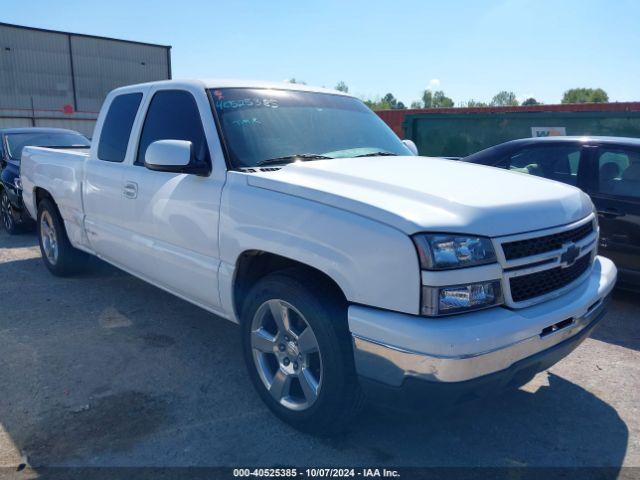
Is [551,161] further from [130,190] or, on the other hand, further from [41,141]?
[41,141]

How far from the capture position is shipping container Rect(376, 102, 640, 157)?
7.85 meters

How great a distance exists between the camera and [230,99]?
11.6 feet

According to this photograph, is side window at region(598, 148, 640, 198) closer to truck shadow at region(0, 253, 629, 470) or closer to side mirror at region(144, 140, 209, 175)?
truck shadow at region(0, 253, 629, 470)

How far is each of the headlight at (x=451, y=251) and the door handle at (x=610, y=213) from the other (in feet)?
10.7

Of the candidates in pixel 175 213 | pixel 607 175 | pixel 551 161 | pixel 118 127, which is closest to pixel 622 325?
pixel 607 175

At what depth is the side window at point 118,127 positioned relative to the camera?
437cm

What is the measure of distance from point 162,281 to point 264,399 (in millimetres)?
1344

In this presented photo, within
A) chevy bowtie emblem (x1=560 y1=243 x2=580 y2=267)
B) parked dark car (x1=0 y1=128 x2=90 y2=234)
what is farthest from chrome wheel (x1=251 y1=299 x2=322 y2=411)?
parked dark car (x1=0 y1=128 x2=90 y2=234)

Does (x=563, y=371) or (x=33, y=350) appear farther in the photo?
(x=33, y=350)

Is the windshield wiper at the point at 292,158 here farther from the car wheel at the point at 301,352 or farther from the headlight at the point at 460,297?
the headlight at the point at 460,297

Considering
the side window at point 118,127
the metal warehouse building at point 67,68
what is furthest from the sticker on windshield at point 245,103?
the metal warehouse building at point 67,68

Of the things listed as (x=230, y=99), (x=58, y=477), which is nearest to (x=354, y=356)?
(x=58, y=477)

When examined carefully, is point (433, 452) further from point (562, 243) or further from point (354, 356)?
point (562, 243)

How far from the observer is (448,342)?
221cm
